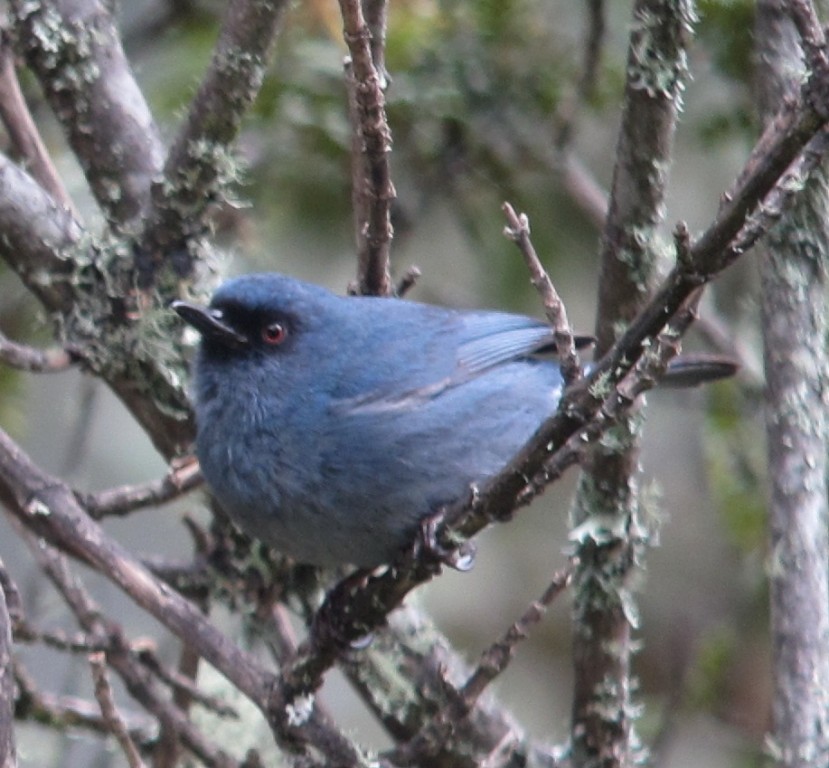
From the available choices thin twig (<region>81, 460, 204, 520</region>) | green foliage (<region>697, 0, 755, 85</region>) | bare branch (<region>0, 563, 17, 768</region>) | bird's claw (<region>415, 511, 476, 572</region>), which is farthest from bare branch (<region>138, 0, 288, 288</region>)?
green foliage (<region>697, 0, 755, 85</region>)

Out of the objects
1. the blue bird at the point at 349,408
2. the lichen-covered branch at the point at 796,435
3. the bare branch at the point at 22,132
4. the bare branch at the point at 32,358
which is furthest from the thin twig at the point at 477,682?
the bare branch at the point at 22,132

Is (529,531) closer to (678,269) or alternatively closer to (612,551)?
(612,551)

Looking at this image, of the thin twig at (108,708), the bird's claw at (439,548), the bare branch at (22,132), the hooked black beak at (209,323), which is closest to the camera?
the thin twig at (108,708)

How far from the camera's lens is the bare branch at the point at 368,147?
9.67 ft

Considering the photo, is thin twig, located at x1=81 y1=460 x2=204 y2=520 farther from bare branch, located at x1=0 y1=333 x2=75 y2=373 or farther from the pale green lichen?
the pale green lichen

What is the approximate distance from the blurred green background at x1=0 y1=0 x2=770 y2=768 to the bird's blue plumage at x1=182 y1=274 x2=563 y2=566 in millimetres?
843

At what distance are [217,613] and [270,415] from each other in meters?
2.36

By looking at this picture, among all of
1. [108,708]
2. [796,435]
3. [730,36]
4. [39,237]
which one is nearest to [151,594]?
[108,708]

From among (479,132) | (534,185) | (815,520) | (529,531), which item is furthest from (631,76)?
(529,531)

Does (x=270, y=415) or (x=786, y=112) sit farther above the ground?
(x=270, y=415)

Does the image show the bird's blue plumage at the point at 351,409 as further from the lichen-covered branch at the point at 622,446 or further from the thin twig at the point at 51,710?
the thin twig at the point at 51,710

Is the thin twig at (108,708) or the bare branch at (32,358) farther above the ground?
the bare branch at (32,358)

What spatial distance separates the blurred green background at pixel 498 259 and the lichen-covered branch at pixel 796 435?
2.85 feet

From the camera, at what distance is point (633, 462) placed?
11.6 ft
